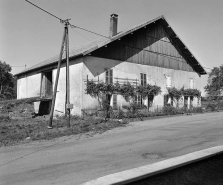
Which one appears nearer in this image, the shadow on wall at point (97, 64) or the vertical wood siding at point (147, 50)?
the shadow on wall at point (97, 64)

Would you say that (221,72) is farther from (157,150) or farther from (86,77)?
(157,150)

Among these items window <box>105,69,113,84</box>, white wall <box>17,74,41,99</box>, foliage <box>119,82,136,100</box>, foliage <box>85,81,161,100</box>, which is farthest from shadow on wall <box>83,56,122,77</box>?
white wall <box>17,74,41,99</box>

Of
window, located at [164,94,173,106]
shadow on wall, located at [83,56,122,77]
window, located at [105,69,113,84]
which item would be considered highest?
shadow on wall, located at [83,56,122,77]

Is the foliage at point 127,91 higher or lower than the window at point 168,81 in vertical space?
lower

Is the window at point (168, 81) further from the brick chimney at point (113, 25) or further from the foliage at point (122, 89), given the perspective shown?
the brick chimney at point (113, 25)

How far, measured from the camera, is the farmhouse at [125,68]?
17312 mm

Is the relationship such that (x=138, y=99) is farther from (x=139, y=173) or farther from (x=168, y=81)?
(x=139, y=173)

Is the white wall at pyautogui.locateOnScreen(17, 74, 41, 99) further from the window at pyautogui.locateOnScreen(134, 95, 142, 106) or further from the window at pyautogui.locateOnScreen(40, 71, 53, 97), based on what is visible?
the window at pyautogui.locateOnScreen(134, 95, 142, 106)

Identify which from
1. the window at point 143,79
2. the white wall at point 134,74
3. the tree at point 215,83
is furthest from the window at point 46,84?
the tree at point 215,83

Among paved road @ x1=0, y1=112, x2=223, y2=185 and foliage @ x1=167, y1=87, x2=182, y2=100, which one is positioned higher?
foliage @ x1=167, y1=87, x2=182, y2=100

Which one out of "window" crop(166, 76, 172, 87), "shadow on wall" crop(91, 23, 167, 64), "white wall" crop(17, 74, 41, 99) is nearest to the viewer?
"shadow on wall" crop(91, 23, 167, 64)

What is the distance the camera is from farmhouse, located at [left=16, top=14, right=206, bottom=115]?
56.8 ft

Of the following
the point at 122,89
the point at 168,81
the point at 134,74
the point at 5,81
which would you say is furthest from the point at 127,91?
the point at 5,81

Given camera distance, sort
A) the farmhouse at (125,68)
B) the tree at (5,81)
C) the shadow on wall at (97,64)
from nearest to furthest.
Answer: the shadow on wall at (97,64) → the farmhouse at (125,68) → the tree at (5,81)
